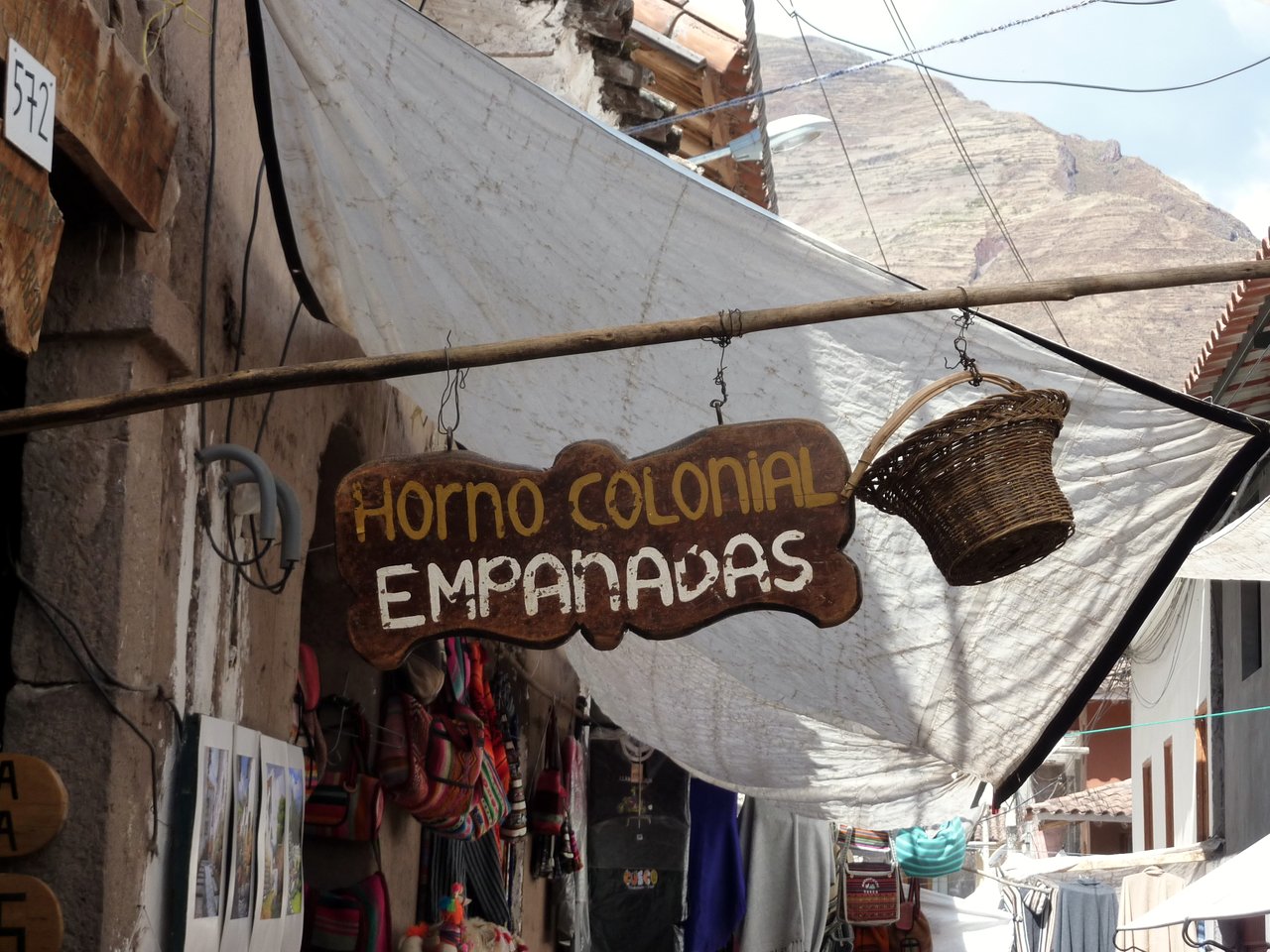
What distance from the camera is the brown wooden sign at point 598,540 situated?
9.21 feet

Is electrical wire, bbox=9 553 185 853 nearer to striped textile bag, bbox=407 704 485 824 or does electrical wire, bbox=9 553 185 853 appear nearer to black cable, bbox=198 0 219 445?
black cable, bbox=198 0 219 445

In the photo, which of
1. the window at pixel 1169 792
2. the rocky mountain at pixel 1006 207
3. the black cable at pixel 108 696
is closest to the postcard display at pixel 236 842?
the black cable at pixel 108 696

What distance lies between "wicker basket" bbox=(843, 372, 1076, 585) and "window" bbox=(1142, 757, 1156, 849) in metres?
17.5

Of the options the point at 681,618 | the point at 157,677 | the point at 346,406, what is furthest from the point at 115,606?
the point at 346,406

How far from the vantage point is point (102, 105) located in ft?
9.15

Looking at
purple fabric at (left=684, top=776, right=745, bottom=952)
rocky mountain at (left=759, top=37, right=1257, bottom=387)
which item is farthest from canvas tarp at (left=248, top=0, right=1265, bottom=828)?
rocky mountain at (left=759, top=37, right=1257, bottom=387)

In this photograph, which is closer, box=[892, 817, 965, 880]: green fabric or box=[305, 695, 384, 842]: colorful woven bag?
box=[305, 695, 384, 842]: colorful woven bag

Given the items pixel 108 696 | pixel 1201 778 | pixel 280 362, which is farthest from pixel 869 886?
pixel 108 696

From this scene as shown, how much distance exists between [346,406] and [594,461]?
6.49ft

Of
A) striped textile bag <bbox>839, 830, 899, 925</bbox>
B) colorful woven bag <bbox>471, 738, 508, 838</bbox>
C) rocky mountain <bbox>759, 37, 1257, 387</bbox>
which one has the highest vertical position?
rocky mountain <bbox>759, 37, 1257, 387</bbox>

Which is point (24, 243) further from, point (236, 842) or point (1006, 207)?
point (1006, 207)

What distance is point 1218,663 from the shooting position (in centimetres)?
1229

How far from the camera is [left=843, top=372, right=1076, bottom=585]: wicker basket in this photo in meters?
2.85

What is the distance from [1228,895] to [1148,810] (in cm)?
1474
